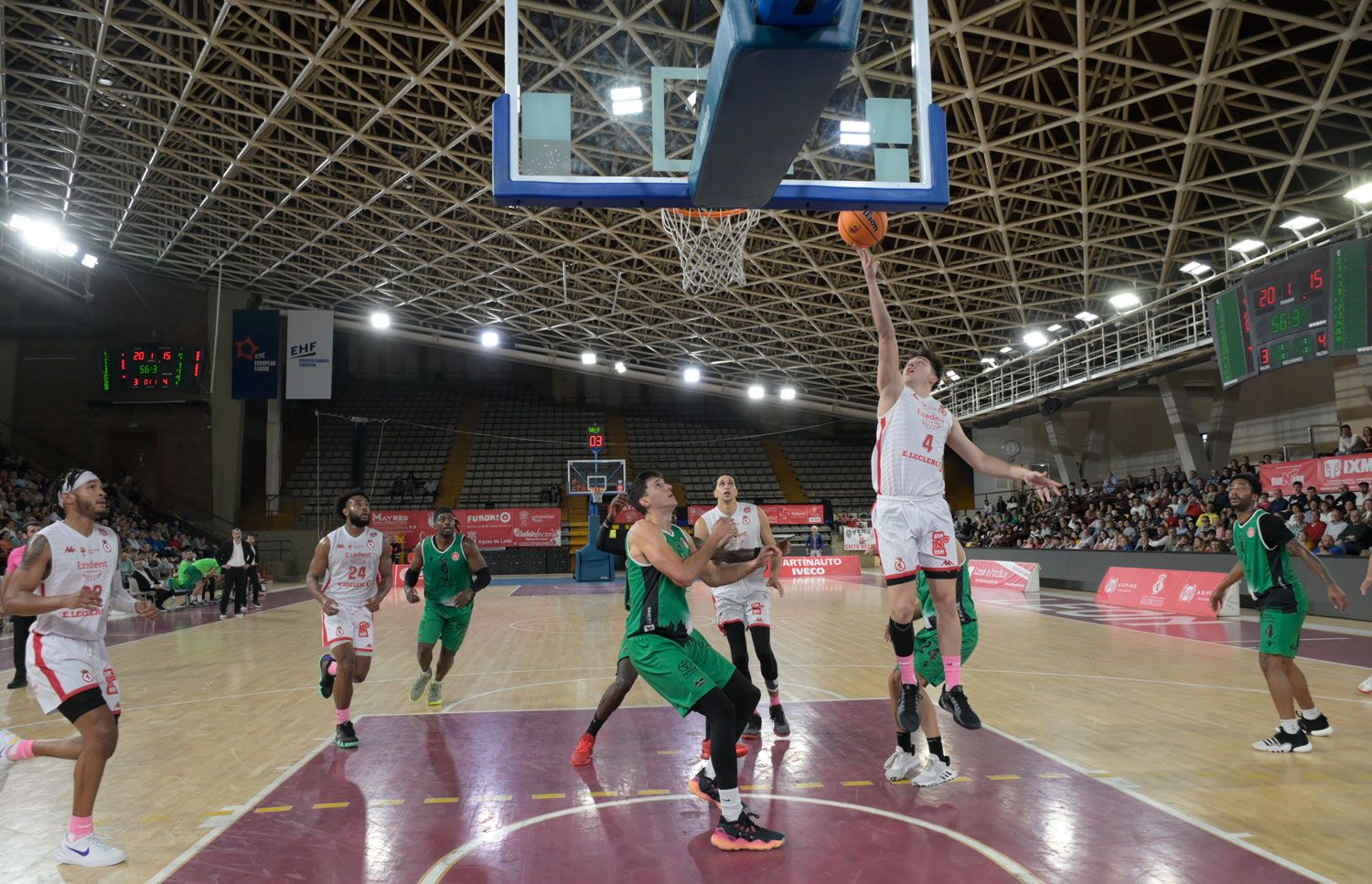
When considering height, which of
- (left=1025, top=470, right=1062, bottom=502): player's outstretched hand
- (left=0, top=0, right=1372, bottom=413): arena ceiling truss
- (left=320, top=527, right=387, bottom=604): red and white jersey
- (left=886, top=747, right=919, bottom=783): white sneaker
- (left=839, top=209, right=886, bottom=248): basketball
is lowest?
(left=886, top=747, right=919, bottom=783): white sneaker

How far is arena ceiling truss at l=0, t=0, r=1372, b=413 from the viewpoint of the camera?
14328mm

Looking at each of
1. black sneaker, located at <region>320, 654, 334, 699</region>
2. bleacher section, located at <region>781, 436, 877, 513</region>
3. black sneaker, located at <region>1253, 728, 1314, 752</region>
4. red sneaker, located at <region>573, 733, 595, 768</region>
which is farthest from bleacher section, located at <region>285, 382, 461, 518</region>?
black sneaker, located at <region>1253, 728, 1314, 752</region>

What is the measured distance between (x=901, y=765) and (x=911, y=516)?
1.39 meters

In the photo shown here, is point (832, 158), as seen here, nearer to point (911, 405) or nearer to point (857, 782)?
point (911, 405)

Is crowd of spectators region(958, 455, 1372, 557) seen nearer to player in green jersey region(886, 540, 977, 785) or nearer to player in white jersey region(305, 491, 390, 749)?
player in green jersey region(886, 540, 977, 785)

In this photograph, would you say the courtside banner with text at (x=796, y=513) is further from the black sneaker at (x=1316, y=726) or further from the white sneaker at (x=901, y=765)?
the white sneaker at (x=901, y=765)

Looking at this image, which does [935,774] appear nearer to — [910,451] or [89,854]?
[910,451]

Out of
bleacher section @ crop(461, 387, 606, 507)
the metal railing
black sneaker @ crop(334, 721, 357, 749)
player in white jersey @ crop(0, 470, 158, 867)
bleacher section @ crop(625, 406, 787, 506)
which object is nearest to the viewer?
player in white jersey @ crop(0, 470, 158, 867)

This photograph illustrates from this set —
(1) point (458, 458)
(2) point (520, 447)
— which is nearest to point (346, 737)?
(1) point (458, 458)

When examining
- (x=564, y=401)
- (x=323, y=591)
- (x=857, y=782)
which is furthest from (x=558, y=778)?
(x=564, y=401)

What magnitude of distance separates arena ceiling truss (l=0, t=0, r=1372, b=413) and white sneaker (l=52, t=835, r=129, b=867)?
724 centimetres

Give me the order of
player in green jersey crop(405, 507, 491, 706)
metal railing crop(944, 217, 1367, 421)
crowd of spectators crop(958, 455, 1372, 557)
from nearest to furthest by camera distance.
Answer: player in green jersey crop(405, 507, 491, 706) → crowd of spectators crop(958, 455, 1372, 557) → metal railing crop(944, 217, 1367, 421)

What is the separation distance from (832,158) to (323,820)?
4.97m

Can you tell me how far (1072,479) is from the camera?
92.8ft
